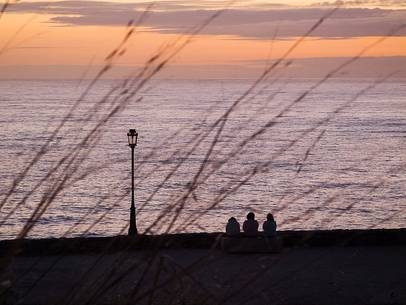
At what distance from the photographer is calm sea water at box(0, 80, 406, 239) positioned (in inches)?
74.3

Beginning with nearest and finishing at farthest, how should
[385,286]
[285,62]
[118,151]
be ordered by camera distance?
[285,62]
[385,286]
[118,151]

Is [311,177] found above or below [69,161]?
below

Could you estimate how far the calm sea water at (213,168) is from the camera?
1.89 metres

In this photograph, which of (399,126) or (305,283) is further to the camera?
(399,126)

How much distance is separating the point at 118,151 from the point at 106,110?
236 ft

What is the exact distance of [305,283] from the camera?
14336 mm

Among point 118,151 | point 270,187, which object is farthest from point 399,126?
point 270,187

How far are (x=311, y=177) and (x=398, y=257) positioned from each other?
139 ft

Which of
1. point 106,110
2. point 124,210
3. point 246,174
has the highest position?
point 106,110

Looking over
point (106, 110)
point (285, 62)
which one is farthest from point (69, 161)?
point (285, 62)

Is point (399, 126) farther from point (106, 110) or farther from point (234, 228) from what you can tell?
point (106, 110)

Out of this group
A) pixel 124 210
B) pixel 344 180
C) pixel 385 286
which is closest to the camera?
pixel 385 286

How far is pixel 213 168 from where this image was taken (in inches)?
70.1

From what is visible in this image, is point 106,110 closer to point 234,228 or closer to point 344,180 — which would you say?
point 234,228
